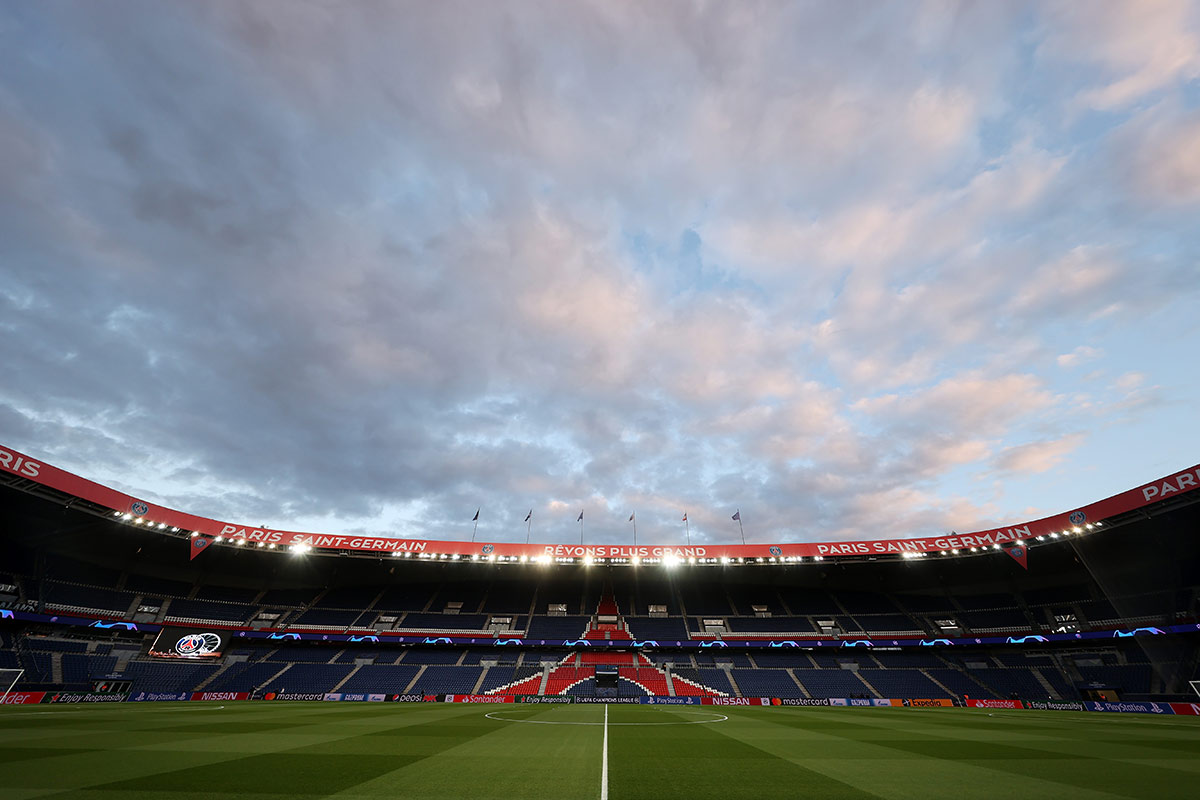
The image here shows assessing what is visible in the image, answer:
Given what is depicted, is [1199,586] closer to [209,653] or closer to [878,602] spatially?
[878,602]

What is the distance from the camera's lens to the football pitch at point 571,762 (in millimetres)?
7852

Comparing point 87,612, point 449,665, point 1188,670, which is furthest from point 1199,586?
point 87,612

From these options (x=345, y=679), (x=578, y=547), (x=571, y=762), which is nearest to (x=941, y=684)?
(x=578, y=547)

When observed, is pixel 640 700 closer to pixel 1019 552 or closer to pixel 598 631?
pixel 598 631

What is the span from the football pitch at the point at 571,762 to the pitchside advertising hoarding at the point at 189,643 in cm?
3041

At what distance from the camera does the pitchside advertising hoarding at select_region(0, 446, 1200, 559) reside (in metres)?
30.9

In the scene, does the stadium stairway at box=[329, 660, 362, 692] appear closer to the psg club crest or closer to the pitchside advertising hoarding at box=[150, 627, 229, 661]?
the pitchside advertising hoarding at box=[150, 627, 229, 661]

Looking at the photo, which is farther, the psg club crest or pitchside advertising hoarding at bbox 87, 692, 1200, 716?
the psg club crest

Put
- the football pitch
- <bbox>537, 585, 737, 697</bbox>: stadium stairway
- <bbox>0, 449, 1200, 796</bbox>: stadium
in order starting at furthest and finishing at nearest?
<bbox>537, 585, 737, 697</bbox>: stadium stairway < <bbox>0, 449, 1200, 796</bbox>: stadium < the football pitch

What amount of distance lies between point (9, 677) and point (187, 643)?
12011mm


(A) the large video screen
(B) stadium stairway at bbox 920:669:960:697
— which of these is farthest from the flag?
(B) stadium stairway at bbox 920:669:960:697

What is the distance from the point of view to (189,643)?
1698 inches

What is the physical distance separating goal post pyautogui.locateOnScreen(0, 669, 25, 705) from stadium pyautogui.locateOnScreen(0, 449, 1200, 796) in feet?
0.74

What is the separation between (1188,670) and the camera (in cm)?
3362
